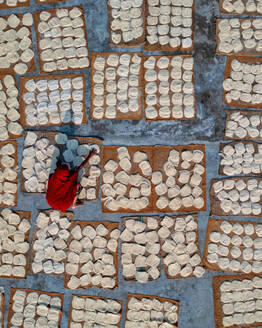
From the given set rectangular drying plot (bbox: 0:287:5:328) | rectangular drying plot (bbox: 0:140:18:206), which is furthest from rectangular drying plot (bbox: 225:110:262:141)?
rectangular drying plot (bbox: 0:287:5:328)

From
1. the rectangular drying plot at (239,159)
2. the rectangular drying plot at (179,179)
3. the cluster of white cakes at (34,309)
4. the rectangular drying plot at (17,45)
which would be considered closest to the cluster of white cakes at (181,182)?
the rectangular drying plot at (179,179)

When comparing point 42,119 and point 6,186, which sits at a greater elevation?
point 42,119

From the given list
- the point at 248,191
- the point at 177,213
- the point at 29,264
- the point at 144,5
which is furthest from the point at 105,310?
the point at 144,5

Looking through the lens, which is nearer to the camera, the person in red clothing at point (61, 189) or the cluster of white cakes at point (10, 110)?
the person in red clothing at point (61, 189)

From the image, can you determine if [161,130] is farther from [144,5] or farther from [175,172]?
[144,5]

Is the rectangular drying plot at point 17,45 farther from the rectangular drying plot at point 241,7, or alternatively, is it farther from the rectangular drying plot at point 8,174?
the rectangular drying plot at point 241,7

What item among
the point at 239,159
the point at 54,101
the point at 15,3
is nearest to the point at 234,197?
the point at 239,159
